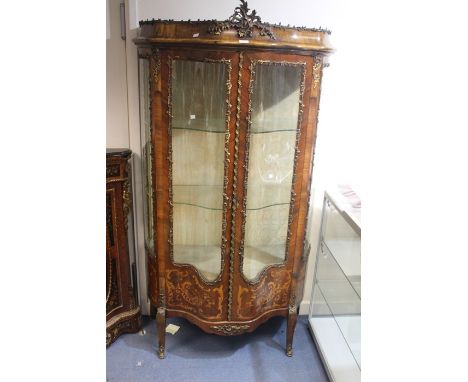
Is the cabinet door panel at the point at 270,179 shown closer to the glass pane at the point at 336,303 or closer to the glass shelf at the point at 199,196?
the glass shelf at the point at 199,196

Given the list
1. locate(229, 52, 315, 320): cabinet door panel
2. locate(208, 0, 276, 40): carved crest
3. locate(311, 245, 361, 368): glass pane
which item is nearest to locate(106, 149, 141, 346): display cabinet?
locate(229, 52, 315, 320): cabinet door panel

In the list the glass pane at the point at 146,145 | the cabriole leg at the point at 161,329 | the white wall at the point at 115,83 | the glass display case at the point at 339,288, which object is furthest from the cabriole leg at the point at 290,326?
the white wall at the point at 115,83

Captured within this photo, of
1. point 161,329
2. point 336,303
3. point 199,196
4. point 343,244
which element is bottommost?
point 161,329

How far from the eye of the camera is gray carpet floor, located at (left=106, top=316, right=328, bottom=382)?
1.80m

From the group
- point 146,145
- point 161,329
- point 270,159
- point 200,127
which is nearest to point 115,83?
point 146,145

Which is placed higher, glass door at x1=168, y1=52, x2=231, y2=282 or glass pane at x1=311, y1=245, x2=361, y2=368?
glass door at x1=168, y1=52, x2=231, y2=282

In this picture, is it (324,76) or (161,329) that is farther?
(161,329)

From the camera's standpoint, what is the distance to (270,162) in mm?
1620

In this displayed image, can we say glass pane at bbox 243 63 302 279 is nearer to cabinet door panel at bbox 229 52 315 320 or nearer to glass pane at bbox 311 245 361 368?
cabinet door panel at bbox 229 52 315 320

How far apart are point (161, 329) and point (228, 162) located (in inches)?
35.9

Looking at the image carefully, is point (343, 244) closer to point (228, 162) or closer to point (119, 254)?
point (228, 162)

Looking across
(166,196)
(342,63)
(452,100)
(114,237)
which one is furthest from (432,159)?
(114,237)

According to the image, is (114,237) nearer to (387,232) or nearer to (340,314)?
(340,314)

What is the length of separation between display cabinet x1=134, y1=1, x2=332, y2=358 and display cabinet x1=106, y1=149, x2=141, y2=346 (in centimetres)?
11
